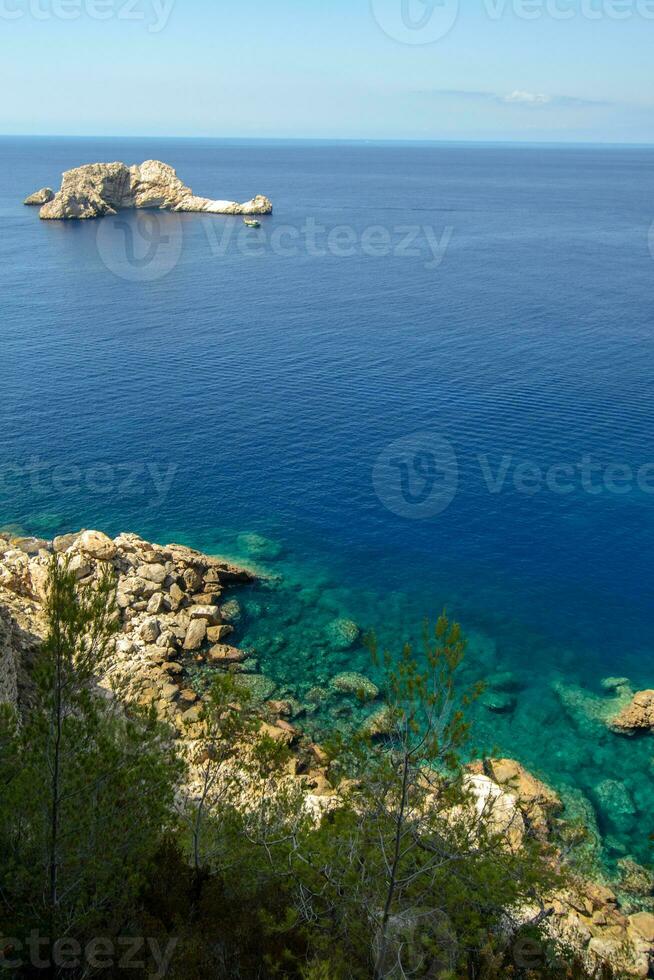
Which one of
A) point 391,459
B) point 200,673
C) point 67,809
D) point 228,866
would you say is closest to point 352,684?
point 200,673

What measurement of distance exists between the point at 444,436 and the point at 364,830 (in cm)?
6124

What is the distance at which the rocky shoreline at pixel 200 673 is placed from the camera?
3281 cm

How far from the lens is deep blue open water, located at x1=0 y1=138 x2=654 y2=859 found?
51375 mm

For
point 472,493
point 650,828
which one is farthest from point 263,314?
point 650,828

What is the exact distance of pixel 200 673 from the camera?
48625 mm

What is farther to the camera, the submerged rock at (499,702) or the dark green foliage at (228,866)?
the submerged rock at (499,702)

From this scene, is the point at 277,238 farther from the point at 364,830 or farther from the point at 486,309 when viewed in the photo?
the point at 364,830

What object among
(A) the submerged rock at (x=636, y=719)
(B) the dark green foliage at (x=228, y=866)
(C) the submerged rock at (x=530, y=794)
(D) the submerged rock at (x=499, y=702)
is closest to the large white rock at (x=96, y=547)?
(D) the submerged rock at (x=499, y=702)

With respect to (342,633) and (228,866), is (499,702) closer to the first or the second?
(342,633)

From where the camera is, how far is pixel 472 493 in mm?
70688

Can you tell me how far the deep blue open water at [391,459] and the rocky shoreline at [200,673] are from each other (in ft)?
6.91

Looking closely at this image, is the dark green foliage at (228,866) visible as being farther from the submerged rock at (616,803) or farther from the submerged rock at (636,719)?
the submerged rock at (636,719)

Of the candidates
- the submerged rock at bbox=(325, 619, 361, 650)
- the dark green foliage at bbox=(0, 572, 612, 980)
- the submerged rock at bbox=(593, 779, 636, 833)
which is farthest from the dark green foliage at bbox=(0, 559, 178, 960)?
the submerged rock at bbox=(325, 619, 361, 650)

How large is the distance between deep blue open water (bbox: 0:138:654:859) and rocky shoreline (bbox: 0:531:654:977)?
6.91 feet
